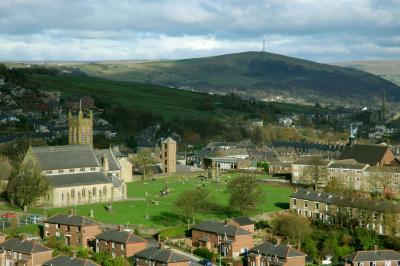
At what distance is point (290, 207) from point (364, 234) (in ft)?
46.3

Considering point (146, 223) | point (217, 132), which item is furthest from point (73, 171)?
point (217, 132)

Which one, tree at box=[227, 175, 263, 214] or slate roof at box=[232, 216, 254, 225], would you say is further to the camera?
tree at box=[227, 175, 263, 214]

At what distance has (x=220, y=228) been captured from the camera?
213 ft

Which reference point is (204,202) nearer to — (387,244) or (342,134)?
(387,244)

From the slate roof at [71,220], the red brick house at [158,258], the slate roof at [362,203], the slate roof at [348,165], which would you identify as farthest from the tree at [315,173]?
the red brick house at [158,258]

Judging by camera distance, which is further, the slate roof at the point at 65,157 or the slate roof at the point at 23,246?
the slate roof at the point at 65,157

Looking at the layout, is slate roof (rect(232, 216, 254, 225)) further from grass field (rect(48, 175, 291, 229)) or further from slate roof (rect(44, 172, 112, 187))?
slate roof (rect(44, 172, 112, 187))

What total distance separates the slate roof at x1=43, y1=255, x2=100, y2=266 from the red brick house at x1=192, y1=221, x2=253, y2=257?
1450 centimetres

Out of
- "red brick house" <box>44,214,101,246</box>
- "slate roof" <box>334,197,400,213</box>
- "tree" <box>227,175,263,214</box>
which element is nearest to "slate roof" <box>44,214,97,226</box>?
"red brick house" <box>44,214,101,246</box>

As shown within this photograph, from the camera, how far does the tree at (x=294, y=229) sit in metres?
66.0

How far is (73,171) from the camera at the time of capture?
8281 centimetres

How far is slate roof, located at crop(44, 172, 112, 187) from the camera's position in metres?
78.9

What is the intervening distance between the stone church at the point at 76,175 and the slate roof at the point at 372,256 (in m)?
30.6

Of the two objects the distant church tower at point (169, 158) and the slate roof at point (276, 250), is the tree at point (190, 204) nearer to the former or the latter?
the slate roof at point (276, 250)
